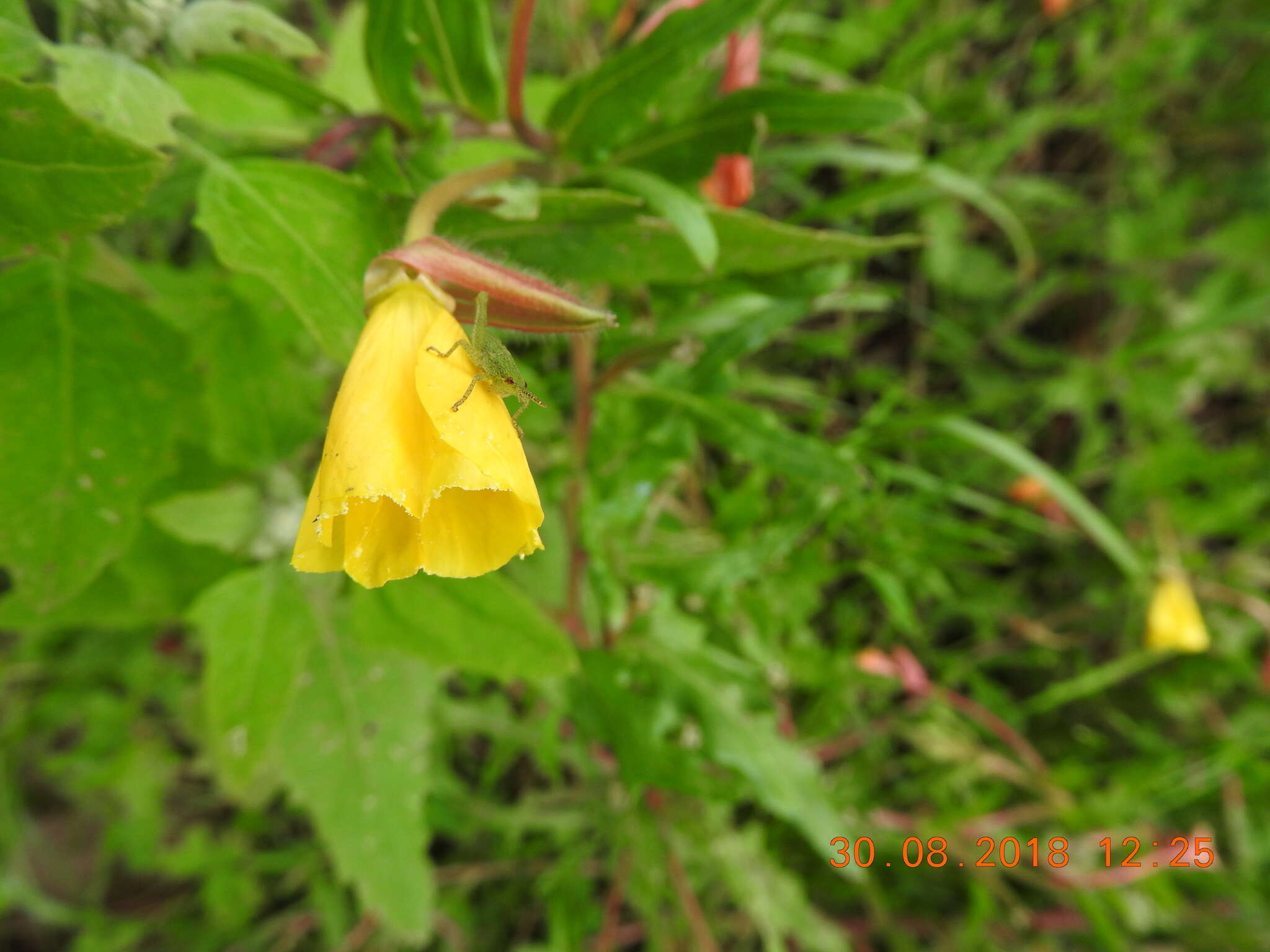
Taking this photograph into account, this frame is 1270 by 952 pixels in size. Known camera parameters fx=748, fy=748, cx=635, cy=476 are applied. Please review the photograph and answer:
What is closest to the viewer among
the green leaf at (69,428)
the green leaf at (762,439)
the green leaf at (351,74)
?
the green leaf at (69,428)

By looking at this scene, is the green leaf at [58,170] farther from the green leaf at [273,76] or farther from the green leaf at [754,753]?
the green leaf at [754,753]

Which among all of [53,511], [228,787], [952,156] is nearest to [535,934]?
[228,787]

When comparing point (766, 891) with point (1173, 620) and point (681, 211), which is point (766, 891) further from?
point (681, 211)

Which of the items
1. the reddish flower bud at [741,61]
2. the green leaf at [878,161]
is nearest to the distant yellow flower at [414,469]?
the reddish flower bud at [741,61]

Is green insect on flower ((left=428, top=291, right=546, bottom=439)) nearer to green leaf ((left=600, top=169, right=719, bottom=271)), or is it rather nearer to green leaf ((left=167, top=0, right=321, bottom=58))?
green leaf ((left=600, top=169, right=719, bottom=271))

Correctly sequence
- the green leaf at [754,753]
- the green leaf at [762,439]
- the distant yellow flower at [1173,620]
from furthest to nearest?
the distant yellow flower at [1173,620] → the green leaf at [754,753] → the green leaf at [762,439]

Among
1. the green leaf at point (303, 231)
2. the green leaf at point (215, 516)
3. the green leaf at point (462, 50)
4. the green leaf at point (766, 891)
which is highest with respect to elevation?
the green leaf at point (462, 50)

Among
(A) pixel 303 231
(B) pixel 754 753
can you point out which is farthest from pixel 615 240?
(B) pixel 754 753

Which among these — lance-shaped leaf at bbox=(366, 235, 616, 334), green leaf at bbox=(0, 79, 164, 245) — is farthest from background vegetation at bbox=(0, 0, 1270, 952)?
lance-shaped leaf at bbox=(366, 235, 616, 334)

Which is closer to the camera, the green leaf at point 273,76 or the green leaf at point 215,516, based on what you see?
the green leaf at point 273,76
